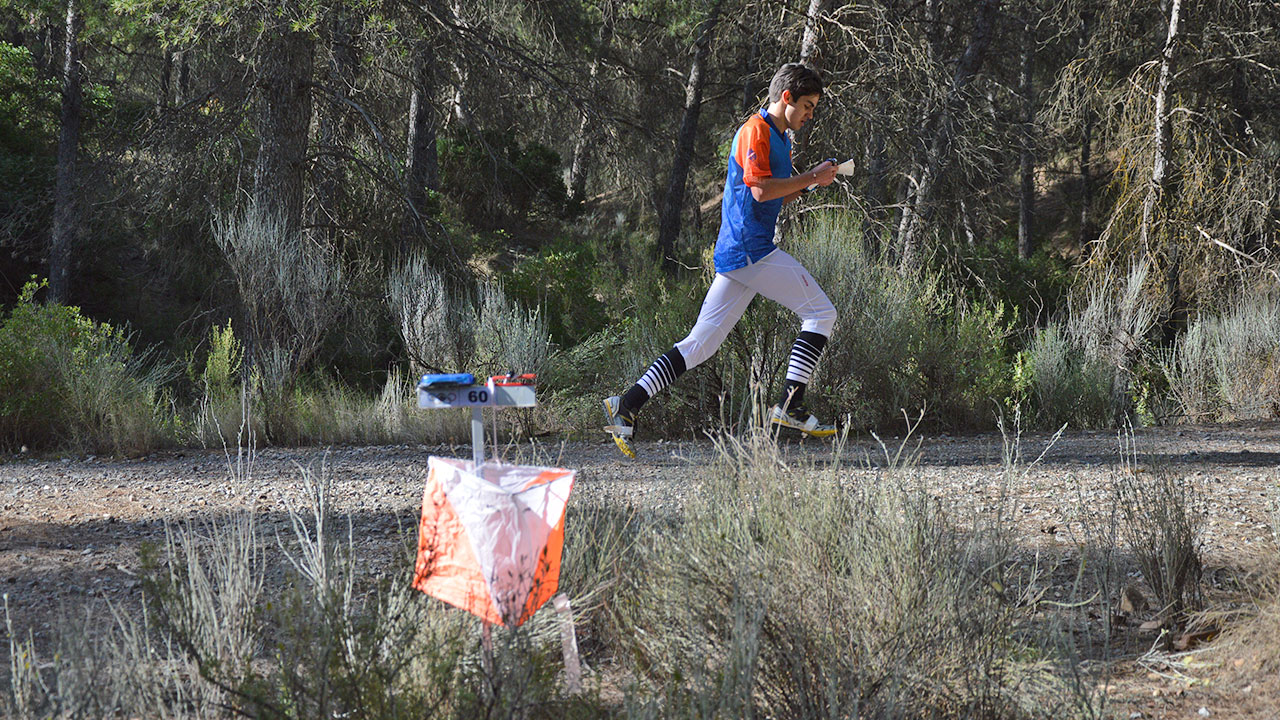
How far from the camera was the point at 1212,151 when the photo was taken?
1337 centimetres

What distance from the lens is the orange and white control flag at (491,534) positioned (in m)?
2.60

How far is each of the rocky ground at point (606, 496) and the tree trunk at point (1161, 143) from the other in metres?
5.34

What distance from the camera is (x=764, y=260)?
17.4 feet

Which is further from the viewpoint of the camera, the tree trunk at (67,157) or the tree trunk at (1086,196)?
the tree trunk at (1086,196)

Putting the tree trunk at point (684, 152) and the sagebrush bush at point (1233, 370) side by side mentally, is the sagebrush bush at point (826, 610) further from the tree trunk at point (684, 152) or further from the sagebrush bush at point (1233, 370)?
the tree trunk at point (684, 152)

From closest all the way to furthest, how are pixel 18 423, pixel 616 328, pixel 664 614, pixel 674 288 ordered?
pixel 664 614, pixel 18 423, pixel 674 288, pixel 616 328

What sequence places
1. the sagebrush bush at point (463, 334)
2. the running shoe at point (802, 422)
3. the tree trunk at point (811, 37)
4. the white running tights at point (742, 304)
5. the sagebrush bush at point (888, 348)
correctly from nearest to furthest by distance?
1. the running shoe at point (802, 422)
2. the white running tights at point (742, 304)
3. the sagebrush bush at point (888, 348)
4. the sagebrush bush at point (463, 334)
5. the tree trunk at point (811, 37)

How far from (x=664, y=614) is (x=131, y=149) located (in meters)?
10.1

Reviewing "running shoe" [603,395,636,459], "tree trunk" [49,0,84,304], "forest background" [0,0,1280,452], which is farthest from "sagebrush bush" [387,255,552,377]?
"tree trunk" [49,0,84,304]

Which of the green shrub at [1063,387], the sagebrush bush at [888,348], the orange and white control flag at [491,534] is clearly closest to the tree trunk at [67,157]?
the sagebrush bush at [888,348]

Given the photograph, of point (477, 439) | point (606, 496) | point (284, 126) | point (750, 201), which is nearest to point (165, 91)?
point (284, 126)

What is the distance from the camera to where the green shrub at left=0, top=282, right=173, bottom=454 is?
7648 millimetres

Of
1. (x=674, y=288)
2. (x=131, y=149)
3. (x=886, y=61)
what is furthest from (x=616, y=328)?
(x=131, y=149)

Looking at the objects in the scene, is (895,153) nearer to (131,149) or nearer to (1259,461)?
(1259,461)
